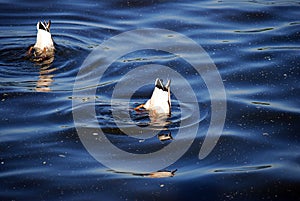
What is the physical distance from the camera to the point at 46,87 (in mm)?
9523

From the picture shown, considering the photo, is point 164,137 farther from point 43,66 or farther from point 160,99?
point 43,66

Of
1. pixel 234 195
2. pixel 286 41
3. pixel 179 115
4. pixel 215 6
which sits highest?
pixel 215 6

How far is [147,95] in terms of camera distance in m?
9.52

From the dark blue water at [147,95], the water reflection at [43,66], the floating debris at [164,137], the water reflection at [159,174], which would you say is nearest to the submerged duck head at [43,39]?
the water reflection at [43,66]

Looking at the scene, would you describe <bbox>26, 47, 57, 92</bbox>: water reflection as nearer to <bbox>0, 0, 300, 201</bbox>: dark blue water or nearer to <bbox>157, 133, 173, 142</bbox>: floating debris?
<bbox>0, 0, 300, 201</bbox>: dark blue water

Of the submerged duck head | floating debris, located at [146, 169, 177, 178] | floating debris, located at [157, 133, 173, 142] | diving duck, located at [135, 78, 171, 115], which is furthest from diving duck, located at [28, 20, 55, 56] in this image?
floating debris, located at [146, 169, 177, 178]

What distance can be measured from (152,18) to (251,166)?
A: 580 centimetres

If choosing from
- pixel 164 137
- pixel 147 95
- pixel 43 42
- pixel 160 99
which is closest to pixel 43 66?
pixel 43 42

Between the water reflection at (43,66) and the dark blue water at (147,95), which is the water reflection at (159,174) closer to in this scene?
the dark blue water at (147,95)

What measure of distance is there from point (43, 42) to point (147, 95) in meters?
2.31

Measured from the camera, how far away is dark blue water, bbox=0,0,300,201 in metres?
7.06

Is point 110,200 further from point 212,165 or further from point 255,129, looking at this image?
point 255,129

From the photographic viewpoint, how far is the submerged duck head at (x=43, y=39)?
34.8 ft

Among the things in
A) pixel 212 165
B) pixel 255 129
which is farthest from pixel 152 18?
pixel 212 165
